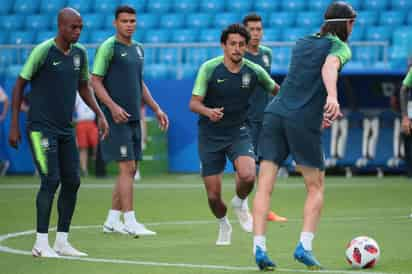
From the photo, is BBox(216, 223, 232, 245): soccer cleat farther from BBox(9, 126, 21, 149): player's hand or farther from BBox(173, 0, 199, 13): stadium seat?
BBox(173, 0, 199, 13): stadium seat

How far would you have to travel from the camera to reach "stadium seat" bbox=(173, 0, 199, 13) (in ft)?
97.7

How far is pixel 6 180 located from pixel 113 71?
11.0 meters

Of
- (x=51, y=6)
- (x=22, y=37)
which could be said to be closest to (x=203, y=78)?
(x=22, y=37)

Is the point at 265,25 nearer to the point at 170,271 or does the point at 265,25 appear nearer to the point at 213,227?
the point at 213,227

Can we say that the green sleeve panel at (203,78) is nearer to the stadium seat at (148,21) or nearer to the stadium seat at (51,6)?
the stadium seat at (148,21)

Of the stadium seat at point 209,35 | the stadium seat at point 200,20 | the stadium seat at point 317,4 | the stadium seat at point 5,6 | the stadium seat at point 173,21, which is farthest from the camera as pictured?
the stadium seat at point 5,6

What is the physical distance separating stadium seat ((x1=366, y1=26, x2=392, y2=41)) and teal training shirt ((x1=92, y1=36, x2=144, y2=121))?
48.9 feet

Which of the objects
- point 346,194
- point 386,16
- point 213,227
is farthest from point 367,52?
point 213,227

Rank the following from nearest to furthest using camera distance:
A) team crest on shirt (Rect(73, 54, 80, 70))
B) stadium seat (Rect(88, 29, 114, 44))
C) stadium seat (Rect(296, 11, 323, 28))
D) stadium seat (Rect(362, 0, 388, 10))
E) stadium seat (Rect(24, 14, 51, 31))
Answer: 1. team crest on shirt (Rect(73, 54, 80, 70))
2. stadium seat (Rect(296, 11, 323, 28))
3. stadium seat (Rect(362, 0, 388, 10))
4. stadium seat (Rect(88, 29, 114, 44))
5. stadium seat (Rect(24, 14, 51, 31))

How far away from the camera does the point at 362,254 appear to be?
9.72m

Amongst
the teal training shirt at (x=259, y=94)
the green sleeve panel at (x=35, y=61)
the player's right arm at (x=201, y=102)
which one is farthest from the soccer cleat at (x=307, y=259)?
the teal training shirt at (x=259, y=94)

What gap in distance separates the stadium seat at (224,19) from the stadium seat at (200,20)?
0.16 m

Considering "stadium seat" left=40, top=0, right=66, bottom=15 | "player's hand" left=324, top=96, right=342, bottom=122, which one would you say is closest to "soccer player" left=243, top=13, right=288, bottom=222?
"player's hand" left=324, top=96, right=342, bottom=122

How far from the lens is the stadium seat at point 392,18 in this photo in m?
28.0
